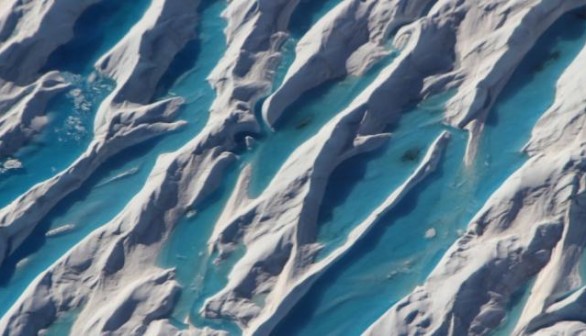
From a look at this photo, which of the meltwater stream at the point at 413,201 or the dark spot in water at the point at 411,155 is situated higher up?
the dark spot in water at the point at 411,155

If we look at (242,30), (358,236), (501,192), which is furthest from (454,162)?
(242,30)

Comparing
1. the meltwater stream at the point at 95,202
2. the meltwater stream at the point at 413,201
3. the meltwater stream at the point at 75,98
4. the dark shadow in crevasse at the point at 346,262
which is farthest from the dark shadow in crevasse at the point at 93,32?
the dark shadow in crevasse at the point at 346,262

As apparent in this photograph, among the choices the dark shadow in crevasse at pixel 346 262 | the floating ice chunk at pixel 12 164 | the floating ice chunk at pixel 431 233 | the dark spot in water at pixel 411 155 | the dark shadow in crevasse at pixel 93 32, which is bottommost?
the floating ice chunk at pixel 431 233

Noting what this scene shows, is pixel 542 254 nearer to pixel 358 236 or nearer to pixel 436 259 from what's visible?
pixel 436 259

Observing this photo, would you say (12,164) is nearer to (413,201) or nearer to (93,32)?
(93,32)

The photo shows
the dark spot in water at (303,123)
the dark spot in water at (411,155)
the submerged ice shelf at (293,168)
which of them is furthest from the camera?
the dark spot in water at (303,123)

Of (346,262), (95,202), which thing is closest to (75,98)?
(95,202)

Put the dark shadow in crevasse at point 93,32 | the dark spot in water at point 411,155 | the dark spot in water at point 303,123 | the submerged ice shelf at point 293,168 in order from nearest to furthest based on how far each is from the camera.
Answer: the submerged ice shelf at point 293,168, the dark spot in water at point 411,155, the dark spot in water at point 303,123, the dark shadow in crevasse at point 93,32

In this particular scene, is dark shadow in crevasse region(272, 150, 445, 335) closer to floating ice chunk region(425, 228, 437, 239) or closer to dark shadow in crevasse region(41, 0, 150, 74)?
floating ice chunk region(425, 228, 437, 239)

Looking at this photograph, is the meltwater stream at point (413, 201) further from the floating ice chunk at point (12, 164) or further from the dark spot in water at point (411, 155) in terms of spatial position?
the floating ice chunk at point (12, 164)
